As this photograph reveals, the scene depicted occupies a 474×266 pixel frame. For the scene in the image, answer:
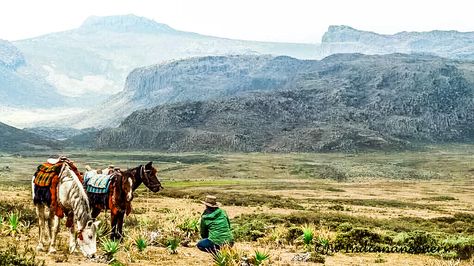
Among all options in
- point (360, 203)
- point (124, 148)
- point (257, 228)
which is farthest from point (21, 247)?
point (124, 148)

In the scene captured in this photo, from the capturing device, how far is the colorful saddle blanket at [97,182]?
16.4m

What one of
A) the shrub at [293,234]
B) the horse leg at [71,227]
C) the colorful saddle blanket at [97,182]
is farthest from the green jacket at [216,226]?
the shrub at [293,234]

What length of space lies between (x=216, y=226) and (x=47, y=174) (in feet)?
16.7

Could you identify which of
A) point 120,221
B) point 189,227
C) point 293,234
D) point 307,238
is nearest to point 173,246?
point 120,221

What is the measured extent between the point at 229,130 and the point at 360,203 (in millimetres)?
137176

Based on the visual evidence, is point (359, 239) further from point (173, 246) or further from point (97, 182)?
point (97, 182)

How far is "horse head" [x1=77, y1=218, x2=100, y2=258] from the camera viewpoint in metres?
14.5

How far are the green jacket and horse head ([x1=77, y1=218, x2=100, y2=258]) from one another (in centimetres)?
291

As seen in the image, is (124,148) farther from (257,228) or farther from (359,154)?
(257,228)

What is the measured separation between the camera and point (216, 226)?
Answer: 14.8 meters

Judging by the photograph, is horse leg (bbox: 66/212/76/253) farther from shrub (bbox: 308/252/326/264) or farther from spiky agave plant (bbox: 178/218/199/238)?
shrub (bbox: 308/252/326/264)

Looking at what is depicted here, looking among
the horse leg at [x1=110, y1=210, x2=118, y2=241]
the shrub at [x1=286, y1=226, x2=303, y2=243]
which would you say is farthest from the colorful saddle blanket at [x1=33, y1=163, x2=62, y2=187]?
the shrub at [x1=286, y1=226, x2=303, y2=243]

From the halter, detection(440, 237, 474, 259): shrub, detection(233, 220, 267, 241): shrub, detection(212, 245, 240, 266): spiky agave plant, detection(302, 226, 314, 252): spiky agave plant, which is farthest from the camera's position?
detection(233, 220, 267, 241): shrub

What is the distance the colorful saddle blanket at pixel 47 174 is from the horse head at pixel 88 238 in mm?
1893
